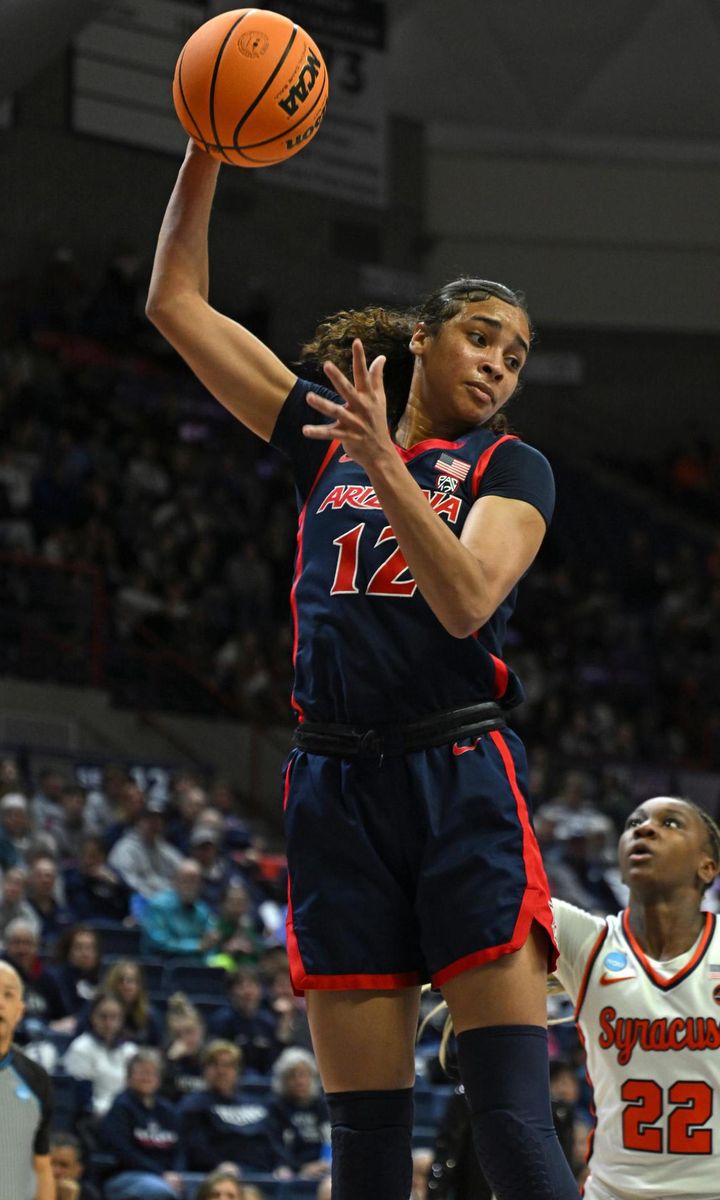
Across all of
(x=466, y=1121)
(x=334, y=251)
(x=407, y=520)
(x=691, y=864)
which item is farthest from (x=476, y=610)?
(x=334, y=251)

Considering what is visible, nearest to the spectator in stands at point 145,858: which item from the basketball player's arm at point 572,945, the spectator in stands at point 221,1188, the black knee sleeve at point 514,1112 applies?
the spectator in stands at point 221,1188

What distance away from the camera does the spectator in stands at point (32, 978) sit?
28.9 ft

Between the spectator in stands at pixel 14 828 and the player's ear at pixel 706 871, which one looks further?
the spectator in stands at pixel 14 828

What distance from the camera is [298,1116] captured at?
8.88 m

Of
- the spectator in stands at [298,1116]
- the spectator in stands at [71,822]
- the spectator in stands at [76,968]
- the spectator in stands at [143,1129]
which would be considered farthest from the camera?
the spectator in stands at [71,822]

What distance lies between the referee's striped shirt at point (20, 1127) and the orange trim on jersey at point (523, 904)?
10.8 ft

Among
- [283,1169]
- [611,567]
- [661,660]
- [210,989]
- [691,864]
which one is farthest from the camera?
[611,567]

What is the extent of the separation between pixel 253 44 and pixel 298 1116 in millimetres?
6757

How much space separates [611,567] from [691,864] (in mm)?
17672

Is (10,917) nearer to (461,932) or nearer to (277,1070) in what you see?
(277,1070)

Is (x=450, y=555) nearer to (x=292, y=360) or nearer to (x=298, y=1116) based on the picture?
(x=298, y=1116)

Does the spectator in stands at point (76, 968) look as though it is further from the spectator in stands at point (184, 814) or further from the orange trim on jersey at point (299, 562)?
the orange trim on jersey at point (299, 562)

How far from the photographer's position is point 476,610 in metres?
2.65

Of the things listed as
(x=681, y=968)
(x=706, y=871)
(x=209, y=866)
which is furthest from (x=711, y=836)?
(x=209, y=866)
